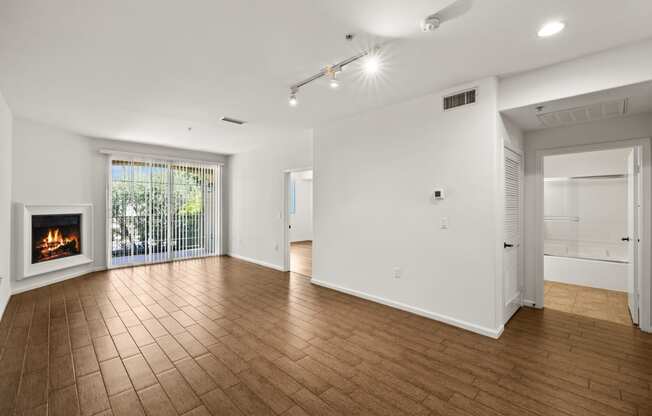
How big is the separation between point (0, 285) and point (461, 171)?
209 inches

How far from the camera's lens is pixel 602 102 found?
8.59 ft

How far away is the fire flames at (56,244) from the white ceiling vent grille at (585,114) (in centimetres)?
728

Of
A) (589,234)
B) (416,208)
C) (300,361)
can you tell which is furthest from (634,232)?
(300,361)

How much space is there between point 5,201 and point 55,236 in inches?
59.0

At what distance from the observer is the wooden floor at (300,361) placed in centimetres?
194

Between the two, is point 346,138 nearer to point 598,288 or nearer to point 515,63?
point 515,63

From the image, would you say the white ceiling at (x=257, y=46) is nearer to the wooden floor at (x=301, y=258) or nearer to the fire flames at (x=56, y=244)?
the fire flames at (x=56, y=244)

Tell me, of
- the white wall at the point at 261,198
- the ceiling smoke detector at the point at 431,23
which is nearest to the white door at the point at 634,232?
the ceiling smoke detector at the point at 431,23

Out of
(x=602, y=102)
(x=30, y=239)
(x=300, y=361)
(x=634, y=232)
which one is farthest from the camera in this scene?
(x=30, y=239)

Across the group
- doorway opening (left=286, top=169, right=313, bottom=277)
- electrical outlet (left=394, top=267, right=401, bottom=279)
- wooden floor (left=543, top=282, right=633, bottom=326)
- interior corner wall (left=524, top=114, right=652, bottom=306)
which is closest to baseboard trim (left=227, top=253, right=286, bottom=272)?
doorway opening (left=286, top=169, right=313, bottom=277)

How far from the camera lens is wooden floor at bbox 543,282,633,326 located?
3.46 meters

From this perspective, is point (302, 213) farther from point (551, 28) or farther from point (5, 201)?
point (551, 28)

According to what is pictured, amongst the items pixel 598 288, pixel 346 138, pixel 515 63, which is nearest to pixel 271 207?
pixel 346 138

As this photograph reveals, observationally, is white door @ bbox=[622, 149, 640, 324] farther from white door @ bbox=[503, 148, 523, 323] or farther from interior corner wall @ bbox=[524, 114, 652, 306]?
white door @ bbox=[503, 148, 523, 323]
